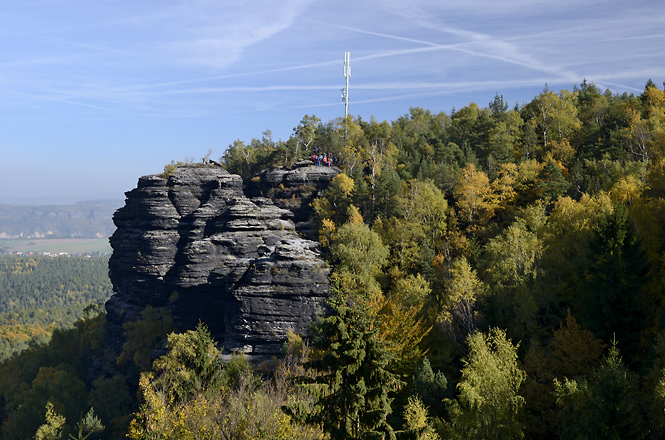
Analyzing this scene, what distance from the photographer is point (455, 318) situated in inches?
1967

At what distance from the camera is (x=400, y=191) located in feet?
238

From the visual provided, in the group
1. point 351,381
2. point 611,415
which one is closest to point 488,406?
point 611,415

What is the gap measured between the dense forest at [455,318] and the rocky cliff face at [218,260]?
421cm

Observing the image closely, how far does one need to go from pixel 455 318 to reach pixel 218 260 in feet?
137

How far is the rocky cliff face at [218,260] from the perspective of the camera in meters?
65.7

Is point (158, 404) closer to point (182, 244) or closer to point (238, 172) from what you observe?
point (182, 244)

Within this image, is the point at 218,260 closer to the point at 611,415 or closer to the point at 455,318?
the point at 455,318

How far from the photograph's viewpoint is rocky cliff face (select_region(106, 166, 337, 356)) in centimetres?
6569

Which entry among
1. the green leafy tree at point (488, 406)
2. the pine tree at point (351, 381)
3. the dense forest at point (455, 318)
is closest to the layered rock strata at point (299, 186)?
the dense forest at point (455, 318)

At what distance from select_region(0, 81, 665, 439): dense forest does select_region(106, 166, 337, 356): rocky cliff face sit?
421cm

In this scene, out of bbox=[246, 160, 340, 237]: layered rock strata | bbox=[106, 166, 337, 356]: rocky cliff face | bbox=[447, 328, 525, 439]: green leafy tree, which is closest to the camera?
bbox=[447, 328, 525, 439]: green leafy tree

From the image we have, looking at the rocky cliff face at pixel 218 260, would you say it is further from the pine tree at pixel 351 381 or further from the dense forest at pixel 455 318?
the pine tree at pixel 351 381

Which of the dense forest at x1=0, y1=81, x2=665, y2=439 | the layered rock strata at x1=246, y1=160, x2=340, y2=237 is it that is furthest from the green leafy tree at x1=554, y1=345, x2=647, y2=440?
the layered rock strata at x1=246, y1=160, x2=340, y2=237

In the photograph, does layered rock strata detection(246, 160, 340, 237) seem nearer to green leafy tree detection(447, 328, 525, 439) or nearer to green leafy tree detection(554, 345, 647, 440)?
green leafy tree detection(447, 328, 525, 439)
